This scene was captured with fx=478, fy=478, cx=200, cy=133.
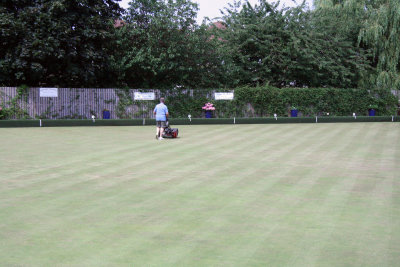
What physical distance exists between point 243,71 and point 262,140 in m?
17.6

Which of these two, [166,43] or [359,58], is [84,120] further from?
[359,58]

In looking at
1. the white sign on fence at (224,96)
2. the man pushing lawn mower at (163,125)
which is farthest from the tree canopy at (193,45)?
the man pushing lawn mower at (163,125)

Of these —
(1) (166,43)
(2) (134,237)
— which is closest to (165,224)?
(2) (134,237)

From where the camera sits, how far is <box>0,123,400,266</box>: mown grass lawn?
4.98 m

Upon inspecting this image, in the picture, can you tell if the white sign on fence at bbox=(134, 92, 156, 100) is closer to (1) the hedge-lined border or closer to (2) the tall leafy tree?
(2) the tall leafy tree

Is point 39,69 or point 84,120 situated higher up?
point 39,69

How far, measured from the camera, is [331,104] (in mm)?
33094

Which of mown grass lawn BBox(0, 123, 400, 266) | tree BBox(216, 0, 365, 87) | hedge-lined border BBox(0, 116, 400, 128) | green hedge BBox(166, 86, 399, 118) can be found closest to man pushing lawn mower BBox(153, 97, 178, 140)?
mown grass lawn BBox(0, 123, 400, 266)

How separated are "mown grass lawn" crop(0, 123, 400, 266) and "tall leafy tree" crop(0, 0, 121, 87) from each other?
1408cm

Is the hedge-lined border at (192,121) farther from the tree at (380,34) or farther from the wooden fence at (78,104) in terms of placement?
the tree at (380,34)

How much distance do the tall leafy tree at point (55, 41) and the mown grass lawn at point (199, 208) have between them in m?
14.1

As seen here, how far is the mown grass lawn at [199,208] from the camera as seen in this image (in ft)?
16.3

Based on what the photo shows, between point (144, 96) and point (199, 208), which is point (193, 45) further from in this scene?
point (199, 208)

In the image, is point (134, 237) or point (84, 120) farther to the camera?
point (84, 120)
